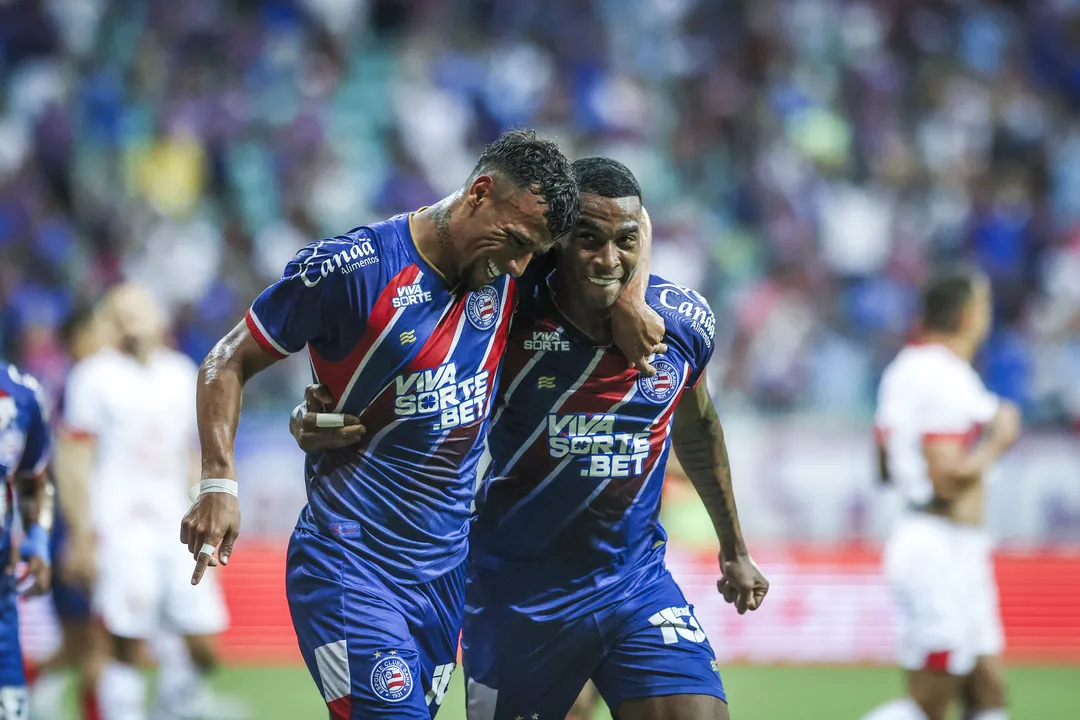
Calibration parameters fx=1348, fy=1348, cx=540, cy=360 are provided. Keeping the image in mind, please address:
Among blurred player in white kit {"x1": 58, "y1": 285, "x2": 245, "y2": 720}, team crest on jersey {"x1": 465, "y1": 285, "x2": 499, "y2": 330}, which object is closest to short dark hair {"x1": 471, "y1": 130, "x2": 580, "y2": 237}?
team crest on jersey {"x1": 465, "y1": 285, "x2": 499, "y2": 330}

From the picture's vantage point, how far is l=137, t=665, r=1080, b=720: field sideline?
9.36 metres

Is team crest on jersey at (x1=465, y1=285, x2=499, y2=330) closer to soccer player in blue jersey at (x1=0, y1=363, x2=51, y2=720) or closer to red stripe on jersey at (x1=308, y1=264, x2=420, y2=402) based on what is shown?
red stripe on jersey at (x1=308, y1=264, x2=420, y2=402)

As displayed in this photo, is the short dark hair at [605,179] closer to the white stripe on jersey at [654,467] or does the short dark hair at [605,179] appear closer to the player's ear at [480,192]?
the player's ear at [480,192]

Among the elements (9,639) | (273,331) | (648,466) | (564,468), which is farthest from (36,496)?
(648,466)

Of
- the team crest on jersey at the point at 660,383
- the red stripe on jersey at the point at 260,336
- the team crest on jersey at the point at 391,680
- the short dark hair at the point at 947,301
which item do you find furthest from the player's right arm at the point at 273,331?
the short dark hair at the point at 947,301

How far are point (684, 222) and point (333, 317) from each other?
11.7 metres

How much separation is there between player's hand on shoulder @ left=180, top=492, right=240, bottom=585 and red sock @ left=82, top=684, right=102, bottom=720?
4916 mm

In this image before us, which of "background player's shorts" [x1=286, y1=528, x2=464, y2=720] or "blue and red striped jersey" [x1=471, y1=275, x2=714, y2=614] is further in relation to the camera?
"blue and red striped jersey" [x1=471, y1=275, x2=714, y2=614]

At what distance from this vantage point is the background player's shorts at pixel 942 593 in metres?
7.11

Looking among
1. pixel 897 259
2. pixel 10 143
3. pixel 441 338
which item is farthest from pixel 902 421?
pixel 10 143

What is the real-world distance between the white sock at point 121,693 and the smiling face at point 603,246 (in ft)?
15.8

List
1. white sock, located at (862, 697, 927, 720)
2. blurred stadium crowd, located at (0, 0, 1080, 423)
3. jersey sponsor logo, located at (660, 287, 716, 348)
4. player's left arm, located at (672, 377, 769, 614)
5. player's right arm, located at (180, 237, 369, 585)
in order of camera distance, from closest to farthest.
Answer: player's right arm, located at (180, 237, 369, 585), jersey sponsor logo, located at (660, 287, 716, 348), player's left arm, located at (672, 377, 769, 614), white sock, located at (862, 697, 927, 720), blurred stadium crowd, located at (0, 0, 1080, 423)

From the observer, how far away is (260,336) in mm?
4324

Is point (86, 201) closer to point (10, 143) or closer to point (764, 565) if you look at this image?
point (10, 143)
